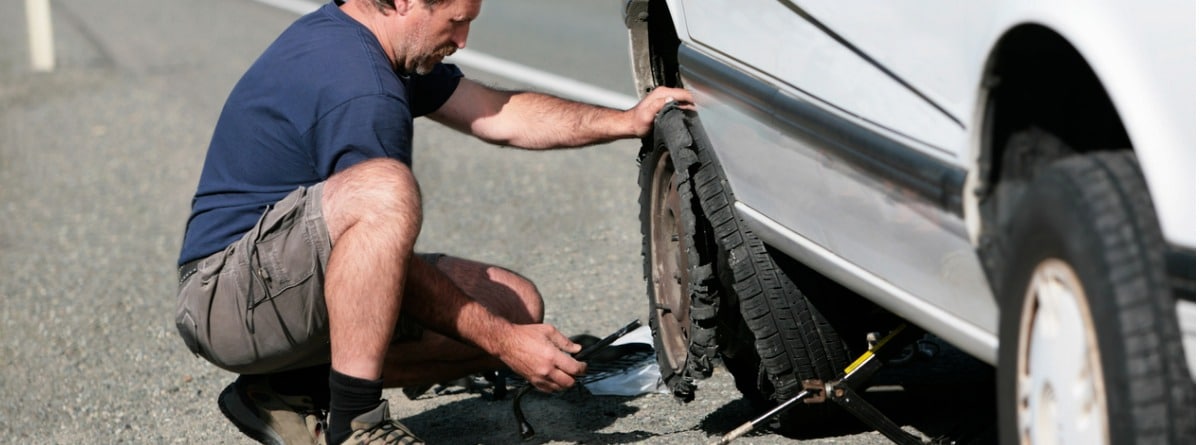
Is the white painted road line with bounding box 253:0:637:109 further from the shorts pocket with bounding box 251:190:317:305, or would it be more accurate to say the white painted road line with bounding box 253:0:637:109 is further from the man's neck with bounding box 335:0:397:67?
the shorts pocket with bounding box 251:190:317:305

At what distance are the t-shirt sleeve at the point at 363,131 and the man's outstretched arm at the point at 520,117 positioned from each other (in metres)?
0.62

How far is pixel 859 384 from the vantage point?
3.13 m

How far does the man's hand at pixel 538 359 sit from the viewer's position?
3.23 m

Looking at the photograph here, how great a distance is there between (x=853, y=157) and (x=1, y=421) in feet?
8.94

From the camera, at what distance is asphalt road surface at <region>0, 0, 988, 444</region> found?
3.85m

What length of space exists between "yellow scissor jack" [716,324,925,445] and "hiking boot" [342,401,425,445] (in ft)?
2.54

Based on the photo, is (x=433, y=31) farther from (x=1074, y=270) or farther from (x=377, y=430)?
(x=1074, y=270)

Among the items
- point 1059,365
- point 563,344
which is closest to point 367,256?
point 563,344

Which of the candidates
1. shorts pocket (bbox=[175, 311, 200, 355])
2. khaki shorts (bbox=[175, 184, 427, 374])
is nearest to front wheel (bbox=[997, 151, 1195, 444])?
khaki shorts (bbox=[175, 184, 427, 374])

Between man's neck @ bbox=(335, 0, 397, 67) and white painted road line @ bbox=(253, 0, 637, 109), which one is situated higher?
man's neck @ bbox=(335, 0, 397, 67)

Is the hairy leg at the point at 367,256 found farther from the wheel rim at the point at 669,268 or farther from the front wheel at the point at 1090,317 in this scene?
the front wheel at the point at 1090,317

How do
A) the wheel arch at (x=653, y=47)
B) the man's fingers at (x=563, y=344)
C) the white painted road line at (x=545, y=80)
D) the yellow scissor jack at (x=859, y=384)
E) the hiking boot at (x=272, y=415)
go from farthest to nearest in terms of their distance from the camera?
1. the white painted road line at (x=545, y=80)
2. the wheel arch at (x=653, y=47)
3. the hiking boot at (x=272, y=415)
4. the man's fingers at (x=563, y=344)
5. the yellow scissor jack at (x=859, y=384)

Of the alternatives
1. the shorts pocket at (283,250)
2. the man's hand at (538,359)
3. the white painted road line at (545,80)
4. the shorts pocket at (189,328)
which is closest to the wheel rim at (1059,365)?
the man's hand at (538,359)

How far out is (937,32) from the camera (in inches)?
83.5
